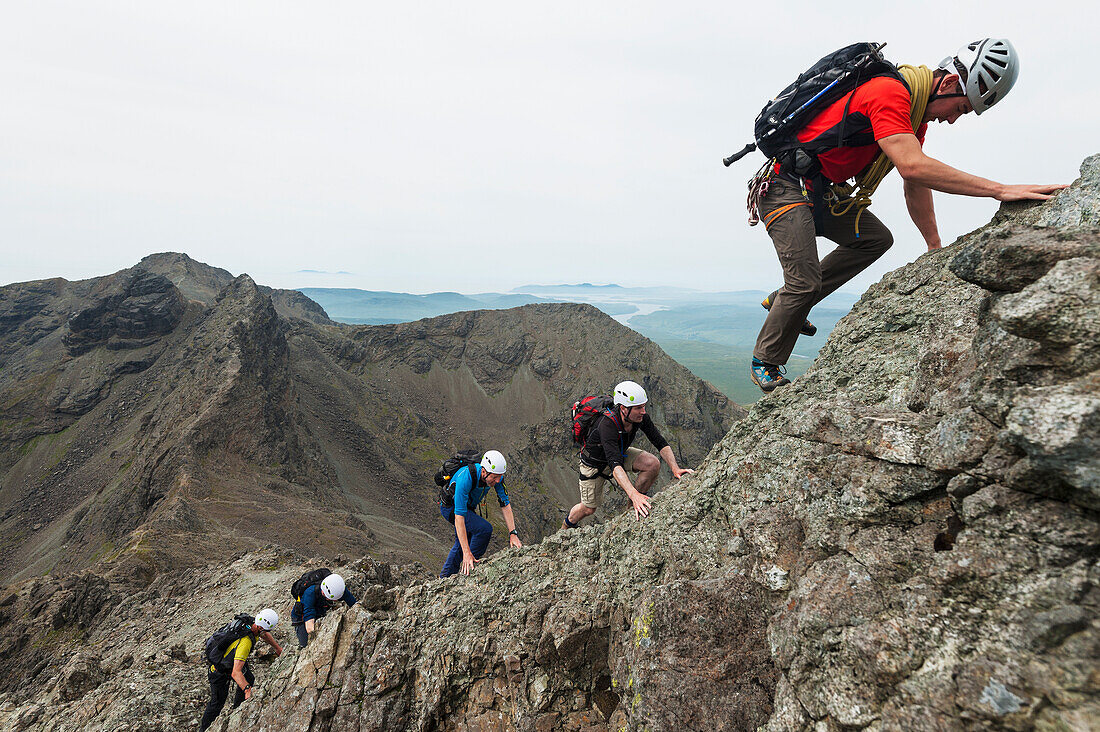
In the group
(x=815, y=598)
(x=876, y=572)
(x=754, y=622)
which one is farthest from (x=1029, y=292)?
(x=754, y=622)

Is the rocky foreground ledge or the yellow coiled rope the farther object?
the yellow coiled rope

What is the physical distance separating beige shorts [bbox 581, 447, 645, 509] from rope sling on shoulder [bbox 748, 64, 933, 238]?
192 inches

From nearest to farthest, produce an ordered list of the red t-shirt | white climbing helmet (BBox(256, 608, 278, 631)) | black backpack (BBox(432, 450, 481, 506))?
the red t-shirt < black backpack (BBox(432, 450, 481, 506)) < white climbing helmet (BBox(256, 608, 278, 631))

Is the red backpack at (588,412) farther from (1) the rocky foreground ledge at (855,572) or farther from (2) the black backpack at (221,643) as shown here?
(2) the black backpack at (221,643)

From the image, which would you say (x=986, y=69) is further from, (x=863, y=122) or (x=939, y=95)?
(x=863, y=122)

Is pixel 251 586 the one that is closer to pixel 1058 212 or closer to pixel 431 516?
pixel 1058 212

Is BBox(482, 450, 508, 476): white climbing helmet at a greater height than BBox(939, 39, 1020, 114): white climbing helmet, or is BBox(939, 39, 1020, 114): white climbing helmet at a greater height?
BBox(939, 39, 1020, 114): white climbing helmet

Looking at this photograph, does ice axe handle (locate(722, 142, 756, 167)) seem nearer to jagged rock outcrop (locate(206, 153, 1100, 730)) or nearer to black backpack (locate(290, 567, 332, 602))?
jagged rock outcrop (locate(206, 153, 1100, 730))

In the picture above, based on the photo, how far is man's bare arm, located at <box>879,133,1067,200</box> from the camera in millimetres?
4816

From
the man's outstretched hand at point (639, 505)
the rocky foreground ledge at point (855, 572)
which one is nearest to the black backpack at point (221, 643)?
the rocky foreground ledge at point (855, 572)

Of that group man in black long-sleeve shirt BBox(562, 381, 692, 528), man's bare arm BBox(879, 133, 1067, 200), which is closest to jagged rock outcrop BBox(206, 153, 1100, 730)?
man's bare arm BBox(879, 133, 1067, 200)

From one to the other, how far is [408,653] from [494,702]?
2.14 m

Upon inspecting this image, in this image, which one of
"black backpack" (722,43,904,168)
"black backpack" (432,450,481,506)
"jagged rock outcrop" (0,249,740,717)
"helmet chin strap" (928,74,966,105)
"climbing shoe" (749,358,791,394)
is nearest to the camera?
"helmet chin strap" (928,74,966,105)

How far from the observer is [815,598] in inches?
169
